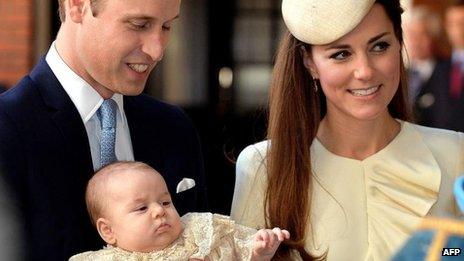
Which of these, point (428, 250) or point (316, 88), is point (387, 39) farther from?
point (428, 250)

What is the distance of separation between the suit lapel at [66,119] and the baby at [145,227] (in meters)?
0.07

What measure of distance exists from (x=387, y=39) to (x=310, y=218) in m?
0.59

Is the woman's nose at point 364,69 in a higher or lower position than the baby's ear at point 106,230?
higher

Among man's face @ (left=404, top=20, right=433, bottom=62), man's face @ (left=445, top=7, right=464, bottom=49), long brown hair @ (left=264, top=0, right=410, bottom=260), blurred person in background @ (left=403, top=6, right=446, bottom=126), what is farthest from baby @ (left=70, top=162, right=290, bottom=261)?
man's face @ (left=404, top=20, right=433, bottom=62)

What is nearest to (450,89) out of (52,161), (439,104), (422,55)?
(439,104)

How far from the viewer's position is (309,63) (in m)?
3.57

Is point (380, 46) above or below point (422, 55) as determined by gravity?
above

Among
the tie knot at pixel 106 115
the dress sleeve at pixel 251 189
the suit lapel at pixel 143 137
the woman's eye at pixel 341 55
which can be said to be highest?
the woman's eye at pixel 341 55

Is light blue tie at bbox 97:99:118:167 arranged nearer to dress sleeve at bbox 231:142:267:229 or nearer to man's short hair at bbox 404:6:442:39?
dress sleeve at bbox 231:142:267:229

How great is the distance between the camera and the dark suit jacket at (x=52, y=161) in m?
2.86

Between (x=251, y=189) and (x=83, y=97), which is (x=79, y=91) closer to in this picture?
(x=83, y=97)

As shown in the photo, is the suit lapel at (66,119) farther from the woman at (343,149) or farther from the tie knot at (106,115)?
the woman at (343,149)

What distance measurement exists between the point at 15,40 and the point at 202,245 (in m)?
5.59

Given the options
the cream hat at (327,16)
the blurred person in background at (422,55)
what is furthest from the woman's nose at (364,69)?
the blurred person in background at (422,55)
